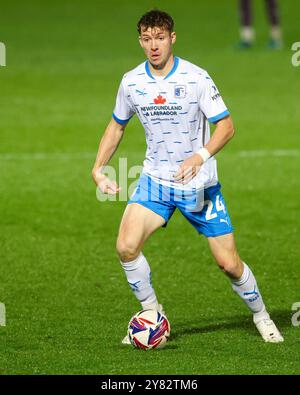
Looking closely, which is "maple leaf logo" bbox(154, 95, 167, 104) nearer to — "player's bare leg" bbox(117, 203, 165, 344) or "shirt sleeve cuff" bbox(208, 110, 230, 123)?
"shirt sleeve cuff" bbox(208, 110, 230, 123)

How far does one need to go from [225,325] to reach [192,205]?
50.6 inches

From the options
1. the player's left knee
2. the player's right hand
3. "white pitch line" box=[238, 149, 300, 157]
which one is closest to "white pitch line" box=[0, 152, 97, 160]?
"white pitch line" box=[238, 149, 300, 157]

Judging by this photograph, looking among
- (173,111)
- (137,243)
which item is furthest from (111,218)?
(173,111)

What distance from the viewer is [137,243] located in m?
10.8

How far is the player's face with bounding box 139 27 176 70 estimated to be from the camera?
1050cm

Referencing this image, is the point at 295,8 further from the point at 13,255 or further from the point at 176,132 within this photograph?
the point at 176,132

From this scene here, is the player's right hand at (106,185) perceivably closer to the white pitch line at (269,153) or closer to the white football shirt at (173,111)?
the white football shirt at (173,111)

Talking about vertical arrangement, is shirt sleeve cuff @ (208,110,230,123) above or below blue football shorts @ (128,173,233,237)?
above

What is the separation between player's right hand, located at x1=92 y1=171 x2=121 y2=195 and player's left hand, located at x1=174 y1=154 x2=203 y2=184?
557 mm

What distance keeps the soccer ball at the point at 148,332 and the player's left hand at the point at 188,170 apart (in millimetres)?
1195

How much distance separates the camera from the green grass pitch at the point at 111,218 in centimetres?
1067

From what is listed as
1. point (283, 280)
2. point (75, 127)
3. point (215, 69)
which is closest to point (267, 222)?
point (283, 280)

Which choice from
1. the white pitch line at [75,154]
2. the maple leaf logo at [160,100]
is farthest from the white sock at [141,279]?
the white pitch line at [75,154]

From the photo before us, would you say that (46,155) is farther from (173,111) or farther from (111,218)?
(173,111)
